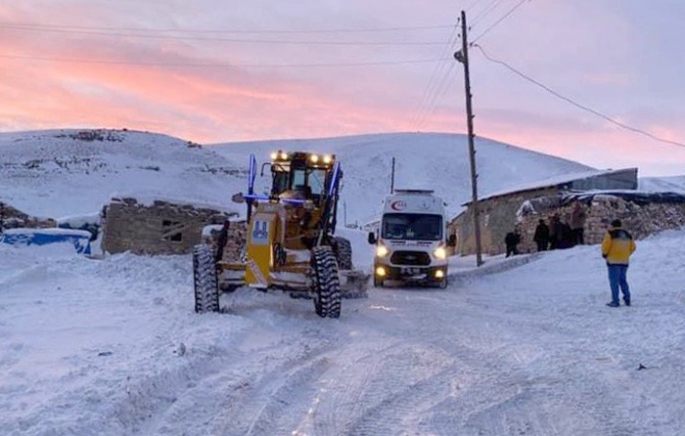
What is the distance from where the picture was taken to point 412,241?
23766 millimetres

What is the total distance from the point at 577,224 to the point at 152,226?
15654 millimetres

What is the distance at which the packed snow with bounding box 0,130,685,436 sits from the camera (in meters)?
6.76

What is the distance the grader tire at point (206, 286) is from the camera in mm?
13227

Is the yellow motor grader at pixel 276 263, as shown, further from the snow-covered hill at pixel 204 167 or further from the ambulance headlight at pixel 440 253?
the snow-covered hill at pixel 204 167

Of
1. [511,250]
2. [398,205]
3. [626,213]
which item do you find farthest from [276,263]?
[511,250]

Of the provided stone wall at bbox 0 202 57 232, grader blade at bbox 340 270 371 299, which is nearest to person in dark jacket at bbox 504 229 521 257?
grader blade at bbox 340 270 371 299

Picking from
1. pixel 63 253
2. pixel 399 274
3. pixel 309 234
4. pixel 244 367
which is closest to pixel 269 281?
pixel 309 234

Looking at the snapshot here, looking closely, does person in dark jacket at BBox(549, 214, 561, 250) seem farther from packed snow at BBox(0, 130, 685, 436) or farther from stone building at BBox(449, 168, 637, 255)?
packed snow at BBox(0, 130, 685, 436)

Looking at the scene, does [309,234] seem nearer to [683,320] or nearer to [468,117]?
[683,320]

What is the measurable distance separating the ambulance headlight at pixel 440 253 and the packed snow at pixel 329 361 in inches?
146

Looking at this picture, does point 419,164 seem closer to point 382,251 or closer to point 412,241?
point 412,241

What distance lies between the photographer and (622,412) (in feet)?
23.7

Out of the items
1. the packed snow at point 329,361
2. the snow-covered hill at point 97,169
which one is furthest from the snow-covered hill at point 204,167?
the packed snow at point 329,361

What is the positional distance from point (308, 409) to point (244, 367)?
1837mm
